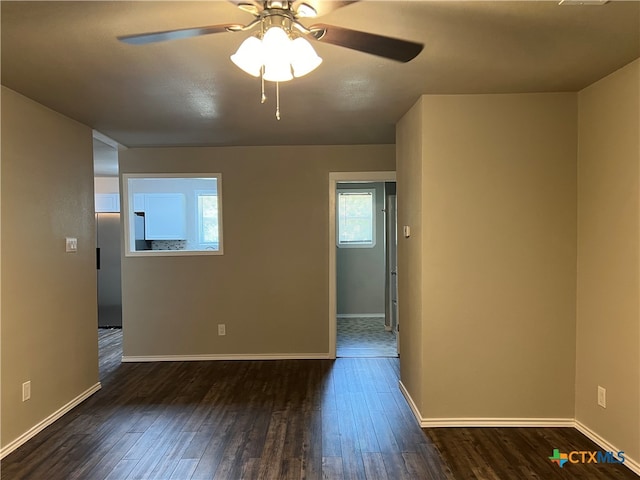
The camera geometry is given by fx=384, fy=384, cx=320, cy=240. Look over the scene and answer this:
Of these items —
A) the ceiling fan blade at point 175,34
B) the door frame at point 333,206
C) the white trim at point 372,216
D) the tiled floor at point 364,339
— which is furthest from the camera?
the white trim at point 372,216

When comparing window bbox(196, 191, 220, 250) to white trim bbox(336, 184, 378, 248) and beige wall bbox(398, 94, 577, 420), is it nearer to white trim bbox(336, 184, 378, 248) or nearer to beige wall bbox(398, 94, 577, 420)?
white trim bbox(336, 184, 378, 248)

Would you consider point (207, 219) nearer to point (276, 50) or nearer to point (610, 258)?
point (276, 50)

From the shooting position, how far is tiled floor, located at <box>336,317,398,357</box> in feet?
14.6

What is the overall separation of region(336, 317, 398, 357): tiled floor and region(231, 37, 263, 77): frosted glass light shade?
3522mm

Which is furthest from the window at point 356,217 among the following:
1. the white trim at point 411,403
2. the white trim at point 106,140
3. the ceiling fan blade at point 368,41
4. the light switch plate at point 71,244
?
the ceiling fan blade at point 368,41

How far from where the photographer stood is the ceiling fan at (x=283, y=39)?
1345mm

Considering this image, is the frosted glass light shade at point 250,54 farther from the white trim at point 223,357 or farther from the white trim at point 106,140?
the white trim at point 223,357

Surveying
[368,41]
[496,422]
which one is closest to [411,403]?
[496,422]

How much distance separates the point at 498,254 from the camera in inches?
105

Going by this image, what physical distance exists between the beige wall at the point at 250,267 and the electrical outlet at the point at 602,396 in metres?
2.48

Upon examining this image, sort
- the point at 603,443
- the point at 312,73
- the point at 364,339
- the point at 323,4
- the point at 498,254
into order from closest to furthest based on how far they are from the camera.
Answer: the point at 323,4 → the point at 312,73 → the point at 603,443 → the point at 498,254 → the point at 364,339

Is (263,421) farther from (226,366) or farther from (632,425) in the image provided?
(632,425)

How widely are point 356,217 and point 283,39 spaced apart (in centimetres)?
507

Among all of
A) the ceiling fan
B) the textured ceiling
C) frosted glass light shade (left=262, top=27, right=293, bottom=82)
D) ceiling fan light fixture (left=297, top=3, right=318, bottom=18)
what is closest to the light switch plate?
the textured ceiling
